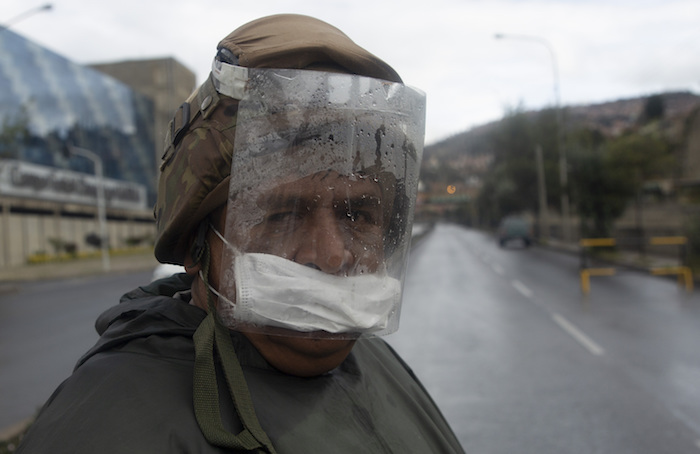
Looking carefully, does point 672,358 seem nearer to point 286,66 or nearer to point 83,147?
point 286,66

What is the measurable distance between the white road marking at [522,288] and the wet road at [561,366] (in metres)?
0.06

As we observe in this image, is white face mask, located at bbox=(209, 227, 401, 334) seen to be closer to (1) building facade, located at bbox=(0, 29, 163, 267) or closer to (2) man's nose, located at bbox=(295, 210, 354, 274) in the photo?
(2) man's nose, located at bbox=(295, 210, 354, 274)

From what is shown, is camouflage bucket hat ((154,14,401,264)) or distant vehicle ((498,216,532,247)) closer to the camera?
camouflage bucket hat ((154,14,401,264))

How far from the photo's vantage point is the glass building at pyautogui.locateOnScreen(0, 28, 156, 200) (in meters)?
32.7

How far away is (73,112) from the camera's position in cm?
3853

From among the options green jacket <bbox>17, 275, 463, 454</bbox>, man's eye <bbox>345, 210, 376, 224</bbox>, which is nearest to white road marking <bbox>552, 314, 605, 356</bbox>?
green jacket <bbox>17, 275, 463, 454</bbox>

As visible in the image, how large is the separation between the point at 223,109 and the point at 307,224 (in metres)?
0.27

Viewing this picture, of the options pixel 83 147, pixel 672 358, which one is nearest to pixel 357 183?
pixel 672 358

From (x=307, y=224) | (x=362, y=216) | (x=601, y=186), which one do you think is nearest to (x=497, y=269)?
(x=601, y=186)

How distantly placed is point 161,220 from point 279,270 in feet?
0.97

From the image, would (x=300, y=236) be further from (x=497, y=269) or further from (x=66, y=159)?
(x=66, y=159)

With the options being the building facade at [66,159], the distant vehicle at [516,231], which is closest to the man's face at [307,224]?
the building facade at [66,159]

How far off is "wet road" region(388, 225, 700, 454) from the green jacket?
130 inches

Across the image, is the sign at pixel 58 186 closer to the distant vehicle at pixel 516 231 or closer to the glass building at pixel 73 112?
the glass building at pixel 73 112
